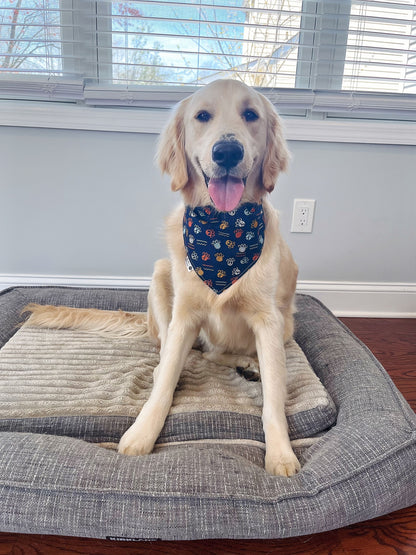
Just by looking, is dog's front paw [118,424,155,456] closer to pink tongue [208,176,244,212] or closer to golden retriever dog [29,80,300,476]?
golden retriever dog [29,80,300,476]

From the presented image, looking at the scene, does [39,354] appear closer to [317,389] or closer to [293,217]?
[317,389]

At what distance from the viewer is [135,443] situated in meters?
1.04

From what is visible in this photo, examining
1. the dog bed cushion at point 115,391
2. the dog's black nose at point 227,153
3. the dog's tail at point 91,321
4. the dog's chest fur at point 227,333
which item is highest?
the dog's black nose at point 227,153

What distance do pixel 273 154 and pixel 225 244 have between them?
298 millimetres

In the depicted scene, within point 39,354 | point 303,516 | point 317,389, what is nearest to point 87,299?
point 39,354

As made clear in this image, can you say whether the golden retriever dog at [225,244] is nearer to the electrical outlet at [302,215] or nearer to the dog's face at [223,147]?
the dog's face at [223,147]

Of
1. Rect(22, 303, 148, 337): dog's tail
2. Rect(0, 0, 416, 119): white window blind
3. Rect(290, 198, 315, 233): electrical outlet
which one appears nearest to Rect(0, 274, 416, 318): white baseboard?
Rect(290, 198, 315, 233): electrical outlet

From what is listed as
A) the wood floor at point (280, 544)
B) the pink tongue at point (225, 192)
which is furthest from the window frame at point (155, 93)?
the wood floor at point (280, 544)

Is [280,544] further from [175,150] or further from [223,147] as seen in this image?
[175,150]

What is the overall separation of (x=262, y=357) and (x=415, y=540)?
546mm

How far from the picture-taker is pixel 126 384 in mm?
1325

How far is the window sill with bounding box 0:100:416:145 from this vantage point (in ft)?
6.29

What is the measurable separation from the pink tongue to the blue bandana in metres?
0.09

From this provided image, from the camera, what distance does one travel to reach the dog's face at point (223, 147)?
1.09 meters
